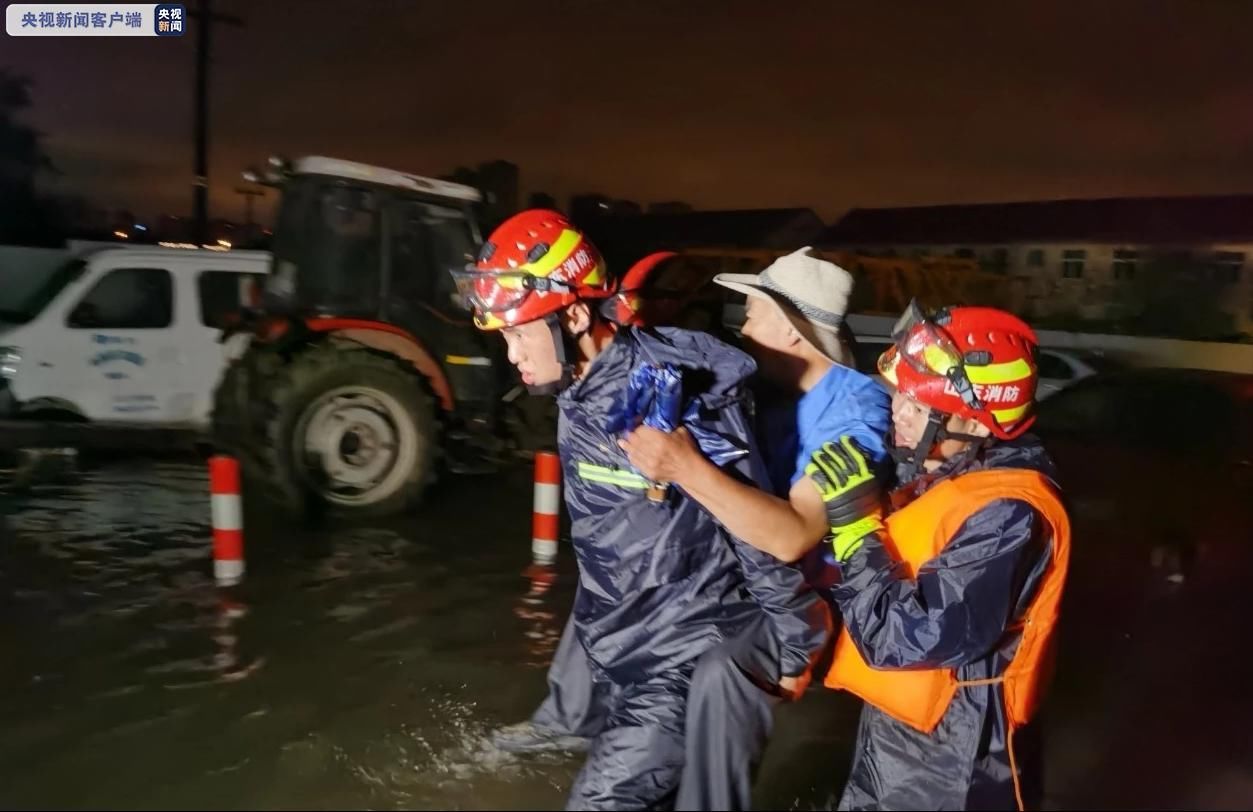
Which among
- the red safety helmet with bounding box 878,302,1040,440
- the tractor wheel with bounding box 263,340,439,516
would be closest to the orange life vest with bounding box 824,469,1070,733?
the red safety helmet with bounding box 878,302,1040,440

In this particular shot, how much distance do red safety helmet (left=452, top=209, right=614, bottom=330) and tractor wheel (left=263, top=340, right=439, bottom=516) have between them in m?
4.22

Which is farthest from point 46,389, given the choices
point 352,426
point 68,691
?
point 68,691

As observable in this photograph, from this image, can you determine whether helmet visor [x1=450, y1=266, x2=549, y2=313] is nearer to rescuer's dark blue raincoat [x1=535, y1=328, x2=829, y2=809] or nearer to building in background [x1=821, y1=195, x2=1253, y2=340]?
rescuer's dark blue raincoat [x1=535, y1=328, x2=829, y2=809]

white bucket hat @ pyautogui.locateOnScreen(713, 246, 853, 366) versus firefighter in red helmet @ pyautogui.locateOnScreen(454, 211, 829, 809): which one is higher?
white bucket hat @ pyautogui.locateOnScreen(713, 246, 853, 366)

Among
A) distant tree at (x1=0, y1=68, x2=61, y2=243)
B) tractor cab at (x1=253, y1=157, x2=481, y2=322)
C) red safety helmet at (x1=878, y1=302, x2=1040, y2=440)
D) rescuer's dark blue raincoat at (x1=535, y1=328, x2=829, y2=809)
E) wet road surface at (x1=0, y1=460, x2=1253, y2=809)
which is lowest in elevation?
wet road surface at (x1=0, y1=460, x2=1253, y2=809)

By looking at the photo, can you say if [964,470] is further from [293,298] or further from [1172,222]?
[1172,222]

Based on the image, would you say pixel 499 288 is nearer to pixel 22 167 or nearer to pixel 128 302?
pixel 128 302

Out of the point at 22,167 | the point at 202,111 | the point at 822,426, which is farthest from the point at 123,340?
the point at 22,167

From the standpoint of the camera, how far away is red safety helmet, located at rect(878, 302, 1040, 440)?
246cm

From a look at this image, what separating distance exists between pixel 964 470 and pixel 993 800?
31.6 inches

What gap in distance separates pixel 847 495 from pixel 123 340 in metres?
7.05

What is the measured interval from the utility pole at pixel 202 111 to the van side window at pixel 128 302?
9.65 metres

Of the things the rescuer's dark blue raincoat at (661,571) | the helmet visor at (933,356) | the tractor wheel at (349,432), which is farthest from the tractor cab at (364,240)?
the helmet visor at (933,356)

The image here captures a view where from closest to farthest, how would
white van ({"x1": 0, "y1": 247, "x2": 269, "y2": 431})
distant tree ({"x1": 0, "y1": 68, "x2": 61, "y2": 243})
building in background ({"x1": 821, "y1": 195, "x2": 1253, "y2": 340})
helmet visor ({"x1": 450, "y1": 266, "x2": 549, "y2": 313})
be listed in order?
helmet visor ({"x1": 450, "y1": 266, "x2": 549, "y2": 313}), white van ({"x1": 0, "y1": 247, "x2": 269, "y2": 431}), building in background ({"x1": 821, "y1": 195, "x2": 1253, "y2": 340}), distant tree ({"x1": 0, "y1": 68, "x2": 61, "y2": 243})
